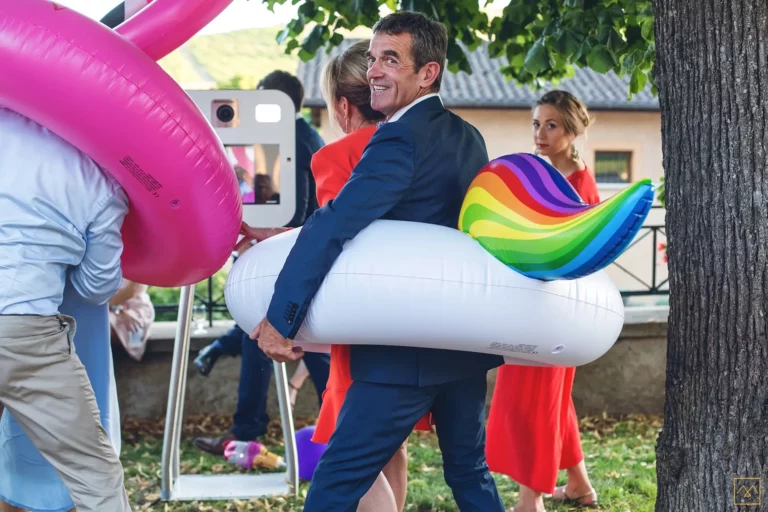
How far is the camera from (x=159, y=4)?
107 inches

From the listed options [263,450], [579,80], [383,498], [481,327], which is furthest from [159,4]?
[579,80]

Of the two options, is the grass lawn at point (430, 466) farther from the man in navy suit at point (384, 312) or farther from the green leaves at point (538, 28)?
the green leaves at point (538, 28)

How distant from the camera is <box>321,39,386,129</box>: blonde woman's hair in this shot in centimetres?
287

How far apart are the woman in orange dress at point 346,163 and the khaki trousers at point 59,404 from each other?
0.63m

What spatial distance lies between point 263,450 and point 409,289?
226 centimetres

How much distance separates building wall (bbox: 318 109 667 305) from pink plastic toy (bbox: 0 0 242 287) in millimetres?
15464

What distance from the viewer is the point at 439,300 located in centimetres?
226

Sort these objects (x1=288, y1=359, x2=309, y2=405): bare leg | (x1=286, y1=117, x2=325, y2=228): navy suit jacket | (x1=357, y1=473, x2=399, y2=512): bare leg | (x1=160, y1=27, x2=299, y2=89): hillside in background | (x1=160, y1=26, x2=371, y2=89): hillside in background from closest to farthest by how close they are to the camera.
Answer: (x1=357, y1=473, x2=399, y2=512): bare leg, (x1=286, y1=117, x2=325, y2=228): navy suit jacket, (x1=288, y1=359, x2=309, y2=405): bare leg, (x1=160, y1=26, x2=371, y2=89): hillside in background, (x1=160, y1=27, x2=299, y2=89): hillside in background

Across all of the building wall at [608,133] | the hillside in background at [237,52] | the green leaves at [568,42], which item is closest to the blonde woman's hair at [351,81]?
the green leaves at [568,42]

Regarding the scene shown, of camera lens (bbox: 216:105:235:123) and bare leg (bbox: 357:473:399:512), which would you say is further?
camera lens (bbox: 216:105:235:123)

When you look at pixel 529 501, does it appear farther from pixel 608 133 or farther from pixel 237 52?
pixel 237 52

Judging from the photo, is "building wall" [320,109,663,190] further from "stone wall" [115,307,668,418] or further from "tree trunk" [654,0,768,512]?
"tree trunk" [654,0,768,512]

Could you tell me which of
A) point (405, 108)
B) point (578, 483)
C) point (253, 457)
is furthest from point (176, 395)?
point (405, 108)

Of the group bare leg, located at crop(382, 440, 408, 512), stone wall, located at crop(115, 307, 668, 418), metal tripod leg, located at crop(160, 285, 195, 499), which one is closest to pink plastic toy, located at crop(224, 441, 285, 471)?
metal tripod leg, located at crop(160, 285, 195, 499)
